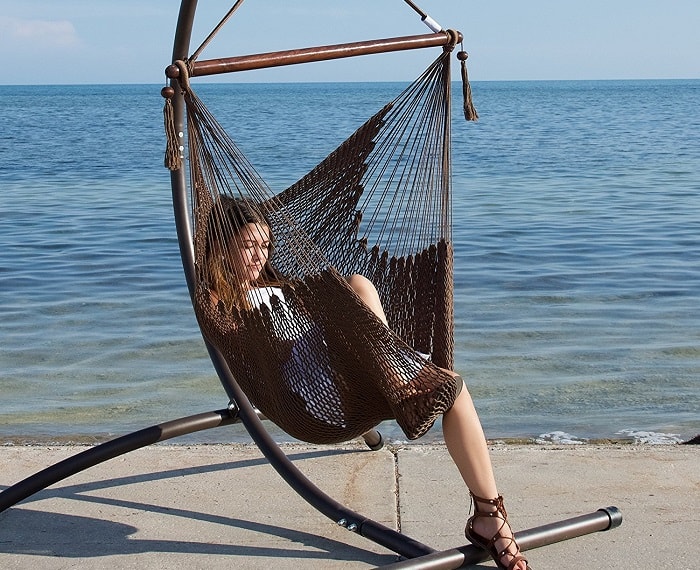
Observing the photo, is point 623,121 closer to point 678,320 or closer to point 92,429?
point 678,320

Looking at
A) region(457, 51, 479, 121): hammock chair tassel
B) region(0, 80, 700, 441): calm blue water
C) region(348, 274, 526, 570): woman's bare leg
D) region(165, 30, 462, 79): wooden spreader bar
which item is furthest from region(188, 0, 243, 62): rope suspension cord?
region(0, 80, 700, 441): calm blue water

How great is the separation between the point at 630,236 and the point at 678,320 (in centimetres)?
303

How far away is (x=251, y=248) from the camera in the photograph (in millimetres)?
2418

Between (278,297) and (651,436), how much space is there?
2.01 meters

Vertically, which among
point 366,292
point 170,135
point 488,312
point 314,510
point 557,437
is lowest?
point 488,312

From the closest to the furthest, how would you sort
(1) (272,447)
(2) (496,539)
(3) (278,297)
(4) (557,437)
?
(2) (496,539) < (3) (278,297) < (1) (272,447) < (4) (557,437)

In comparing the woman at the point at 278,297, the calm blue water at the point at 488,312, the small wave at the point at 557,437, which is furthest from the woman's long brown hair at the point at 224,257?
the small wave at the point at 557,437

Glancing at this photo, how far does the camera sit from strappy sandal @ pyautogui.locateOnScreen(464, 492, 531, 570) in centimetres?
209

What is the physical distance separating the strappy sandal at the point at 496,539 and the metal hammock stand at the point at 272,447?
0.02 m

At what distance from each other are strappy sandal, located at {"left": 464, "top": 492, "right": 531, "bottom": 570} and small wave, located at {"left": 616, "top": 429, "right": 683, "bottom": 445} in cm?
167

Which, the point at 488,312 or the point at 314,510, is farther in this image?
the point at 488,312

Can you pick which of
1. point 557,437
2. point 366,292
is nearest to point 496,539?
point 366,292

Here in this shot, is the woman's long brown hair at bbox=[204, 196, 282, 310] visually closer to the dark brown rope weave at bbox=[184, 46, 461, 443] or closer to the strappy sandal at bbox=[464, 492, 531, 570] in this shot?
the dark brown rope weave at bbox=[184, 46, 461, 443]

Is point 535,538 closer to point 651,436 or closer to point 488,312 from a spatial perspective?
point 651,436
